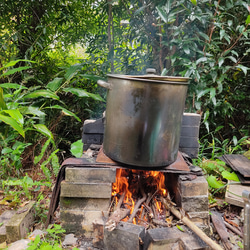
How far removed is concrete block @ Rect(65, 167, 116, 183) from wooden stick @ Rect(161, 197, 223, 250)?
0.44 meters

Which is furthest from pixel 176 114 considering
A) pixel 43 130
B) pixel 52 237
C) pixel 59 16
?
pixel 59 16

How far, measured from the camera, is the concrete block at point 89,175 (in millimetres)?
1337

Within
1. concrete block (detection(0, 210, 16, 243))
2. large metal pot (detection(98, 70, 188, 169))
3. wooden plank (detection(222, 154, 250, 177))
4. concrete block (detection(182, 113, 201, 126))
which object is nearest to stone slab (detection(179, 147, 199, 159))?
concrete block (detection(182, 113, 201, 126))

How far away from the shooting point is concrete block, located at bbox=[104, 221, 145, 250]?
1.15 m

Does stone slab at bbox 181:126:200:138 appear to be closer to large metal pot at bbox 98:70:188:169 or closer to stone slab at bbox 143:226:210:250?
large metal pot at bbox 98:70:188:169

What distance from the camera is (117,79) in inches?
47.9

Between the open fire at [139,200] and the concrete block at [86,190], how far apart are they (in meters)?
0.15

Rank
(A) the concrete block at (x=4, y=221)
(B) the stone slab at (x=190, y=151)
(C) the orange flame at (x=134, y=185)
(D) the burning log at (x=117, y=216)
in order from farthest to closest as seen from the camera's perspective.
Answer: (B) the stone slab at (x=190, y=151)
(C) the orange flame at (x=134, y=185)
(A) the concrete block at (x=4, y=221)
(D) the burning log at (x=117, y=216)

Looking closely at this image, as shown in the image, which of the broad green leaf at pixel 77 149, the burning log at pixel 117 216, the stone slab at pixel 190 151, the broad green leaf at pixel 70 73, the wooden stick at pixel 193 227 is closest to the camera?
the wooden stick at pixel 193 227

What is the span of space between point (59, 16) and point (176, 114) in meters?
2.65

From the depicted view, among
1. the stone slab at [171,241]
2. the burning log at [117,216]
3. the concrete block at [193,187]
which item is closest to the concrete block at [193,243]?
the stone slab at [171,241]

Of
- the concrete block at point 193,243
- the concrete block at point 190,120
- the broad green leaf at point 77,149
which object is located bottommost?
the concrete block at point 193,243

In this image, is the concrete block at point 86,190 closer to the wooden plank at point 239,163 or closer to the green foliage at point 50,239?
the green foliage at point 50,239

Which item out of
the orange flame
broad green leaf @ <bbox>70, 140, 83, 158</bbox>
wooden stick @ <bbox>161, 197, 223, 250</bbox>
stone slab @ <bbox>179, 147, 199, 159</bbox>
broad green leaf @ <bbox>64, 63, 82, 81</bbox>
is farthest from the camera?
broad green leaf @ <bbox>64, 63, 82, 81</bbox>
